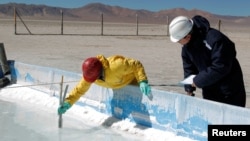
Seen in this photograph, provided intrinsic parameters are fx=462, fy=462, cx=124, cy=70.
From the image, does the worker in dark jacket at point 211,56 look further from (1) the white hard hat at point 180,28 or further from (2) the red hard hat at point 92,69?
(2) the red hard hat at point 92,69

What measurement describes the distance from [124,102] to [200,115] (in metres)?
1.30

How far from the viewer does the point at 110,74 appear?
215 inches

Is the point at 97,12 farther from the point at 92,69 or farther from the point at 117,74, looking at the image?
the point at 92,69

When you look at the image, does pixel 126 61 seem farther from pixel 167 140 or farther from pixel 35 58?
pixel 35 58

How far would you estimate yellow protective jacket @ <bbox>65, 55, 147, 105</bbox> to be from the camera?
17.9ft

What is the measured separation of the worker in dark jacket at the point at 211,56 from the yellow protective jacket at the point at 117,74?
103 centimetres

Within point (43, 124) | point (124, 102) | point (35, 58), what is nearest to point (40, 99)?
point (43, 124)

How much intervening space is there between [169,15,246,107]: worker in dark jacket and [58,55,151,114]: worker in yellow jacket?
1022mm

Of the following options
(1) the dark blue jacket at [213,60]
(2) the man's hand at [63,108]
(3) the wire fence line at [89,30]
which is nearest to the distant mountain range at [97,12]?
(3) the wire fence line at [89,30]

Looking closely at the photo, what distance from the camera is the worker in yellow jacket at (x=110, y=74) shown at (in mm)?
5340

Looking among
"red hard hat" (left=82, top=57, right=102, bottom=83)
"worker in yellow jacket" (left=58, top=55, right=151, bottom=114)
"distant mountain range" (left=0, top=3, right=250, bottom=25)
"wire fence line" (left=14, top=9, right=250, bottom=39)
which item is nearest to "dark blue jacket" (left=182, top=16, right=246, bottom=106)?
"worker in yellow jacket" (left=58, top=55, right=151, bottom=114)

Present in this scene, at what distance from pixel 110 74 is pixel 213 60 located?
62.3 inches

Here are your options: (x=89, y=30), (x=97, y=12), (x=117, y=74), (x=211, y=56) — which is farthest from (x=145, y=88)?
(x=97, y=12)

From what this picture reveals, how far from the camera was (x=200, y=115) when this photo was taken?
189 inches
